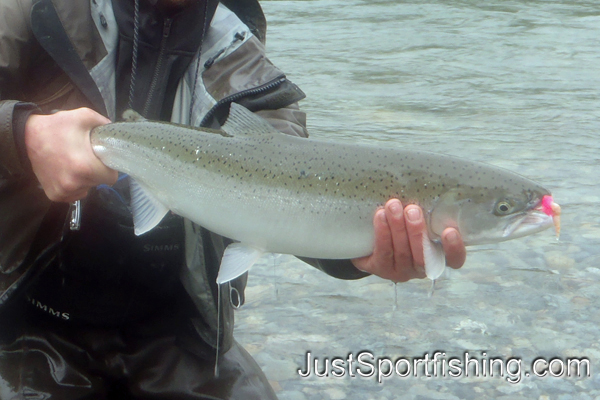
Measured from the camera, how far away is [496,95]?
6.34m

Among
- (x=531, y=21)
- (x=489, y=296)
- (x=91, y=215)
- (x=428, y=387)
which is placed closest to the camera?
(x=91, y=215)

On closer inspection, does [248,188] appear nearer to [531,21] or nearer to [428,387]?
[428,387]

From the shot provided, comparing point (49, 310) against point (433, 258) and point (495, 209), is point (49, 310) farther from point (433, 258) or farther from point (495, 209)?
point (495, 209)

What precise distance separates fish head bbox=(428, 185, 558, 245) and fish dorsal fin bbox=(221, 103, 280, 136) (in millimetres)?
474

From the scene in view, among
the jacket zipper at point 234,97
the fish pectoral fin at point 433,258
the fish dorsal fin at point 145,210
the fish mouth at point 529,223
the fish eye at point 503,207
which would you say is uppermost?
the jacket zipper at point 234,97

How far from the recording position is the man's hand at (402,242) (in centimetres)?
186

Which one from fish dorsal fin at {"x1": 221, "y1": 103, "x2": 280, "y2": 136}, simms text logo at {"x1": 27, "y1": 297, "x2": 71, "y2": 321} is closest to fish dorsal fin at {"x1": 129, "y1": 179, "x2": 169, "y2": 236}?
fish dorsal fin at {"x1": 221, "y1": 103, "x2": 280, "y2": 136}

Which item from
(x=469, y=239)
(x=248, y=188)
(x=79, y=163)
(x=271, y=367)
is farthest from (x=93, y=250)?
(x=469, y=239)

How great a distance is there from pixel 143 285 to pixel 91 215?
0.89 feet

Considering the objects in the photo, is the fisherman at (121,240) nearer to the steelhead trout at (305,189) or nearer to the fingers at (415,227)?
the fingers at (415,227)

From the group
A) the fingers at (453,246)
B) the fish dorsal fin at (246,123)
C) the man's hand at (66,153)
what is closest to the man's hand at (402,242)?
the fingers at (453,246)

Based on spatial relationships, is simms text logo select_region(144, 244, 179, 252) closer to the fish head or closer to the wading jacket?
the wading jacket

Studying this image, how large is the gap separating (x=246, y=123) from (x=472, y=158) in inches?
117

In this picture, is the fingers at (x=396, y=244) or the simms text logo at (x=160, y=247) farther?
the simms text logo at (x=160, y=247)
